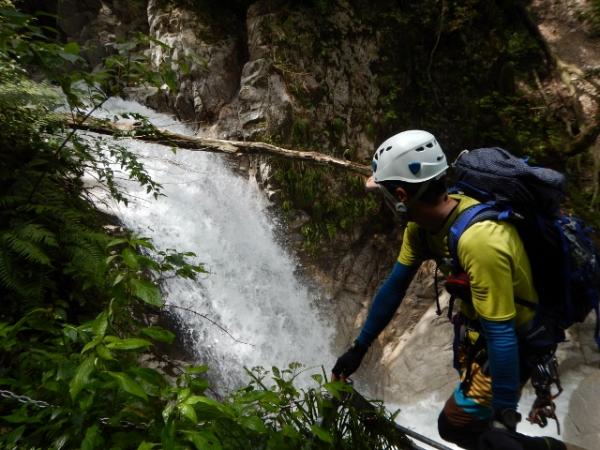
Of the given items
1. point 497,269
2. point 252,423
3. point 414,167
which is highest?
point 414,167

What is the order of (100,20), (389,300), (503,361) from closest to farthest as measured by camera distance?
(503,361) < (389,300) < (100,20)

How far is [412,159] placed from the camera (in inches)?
79.7

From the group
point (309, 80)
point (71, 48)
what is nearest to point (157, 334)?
point (71, 48)

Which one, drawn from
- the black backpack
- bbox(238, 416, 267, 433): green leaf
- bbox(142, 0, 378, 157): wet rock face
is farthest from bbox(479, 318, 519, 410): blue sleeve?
bbox(142, 0, 378, 157): wet rock face

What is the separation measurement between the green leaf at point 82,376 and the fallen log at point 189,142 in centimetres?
247

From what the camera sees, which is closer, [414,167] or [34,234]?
[414,167]

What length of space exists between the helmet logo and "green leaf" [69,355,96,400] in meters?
1.67

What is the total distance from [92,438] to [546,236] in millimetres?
2106

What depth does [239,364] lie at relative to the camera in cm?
645

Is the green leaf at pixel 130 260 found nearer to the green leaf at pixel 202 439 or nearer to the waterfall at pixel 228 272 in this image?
the green leaf at pixel 202 439

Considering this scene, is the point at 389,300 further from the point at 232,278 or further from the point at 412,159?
the point at 232,278

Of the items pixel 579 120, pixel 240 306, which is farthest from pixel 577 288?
pixel 579 120

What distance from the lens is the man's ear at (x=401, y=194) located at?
206 centimetres

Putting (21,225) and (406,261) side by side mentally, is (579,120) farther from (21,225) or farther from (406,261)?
(21,225)
